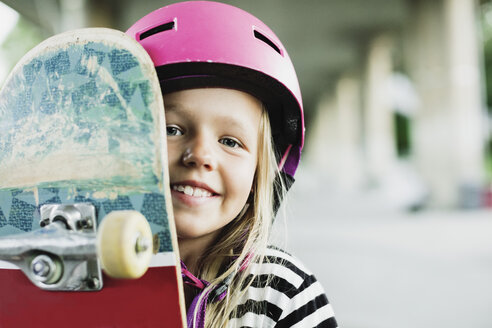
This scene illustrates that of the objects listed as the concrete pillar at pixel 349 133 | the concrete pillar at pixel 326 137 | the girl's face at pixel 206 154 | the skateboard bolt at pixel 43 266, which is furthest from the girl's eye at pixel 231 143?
the concrete pillar at pixel 326 137

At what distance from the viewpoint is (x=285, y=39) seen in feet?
59.6

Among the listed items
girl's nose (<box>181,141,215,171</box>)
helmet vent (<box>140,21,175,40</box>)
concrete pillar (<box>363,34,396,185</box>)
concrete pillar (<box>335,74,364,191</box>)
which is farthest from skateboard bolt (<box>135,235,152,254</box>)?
concrete pillar (<box>335,74,364,191</box>)

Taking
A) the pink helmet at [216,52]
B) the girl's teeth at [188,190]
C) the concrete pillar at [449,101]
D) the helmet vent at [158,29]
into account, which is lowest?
the girl's teeth at [188,190]

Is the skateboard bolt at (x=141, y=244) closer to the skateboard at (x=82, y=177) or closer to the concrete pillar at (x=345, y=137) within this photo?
the skateboard at (x=82, y=177)

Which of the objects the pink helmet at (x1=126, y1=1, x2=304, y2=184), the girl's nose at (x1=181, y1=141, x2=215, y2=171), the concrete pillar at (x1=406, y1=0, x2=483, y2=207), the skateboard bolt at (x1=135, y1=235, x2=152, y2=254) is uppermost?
the concrete pillar at (x1=406, y1=0, x2=483, y2=207)

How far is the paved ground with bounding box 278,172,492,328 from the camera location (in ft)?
10.9

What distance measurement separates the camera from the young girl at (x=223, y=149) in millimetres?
1240

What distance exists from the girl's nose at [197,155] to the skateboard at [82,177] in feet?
0.85

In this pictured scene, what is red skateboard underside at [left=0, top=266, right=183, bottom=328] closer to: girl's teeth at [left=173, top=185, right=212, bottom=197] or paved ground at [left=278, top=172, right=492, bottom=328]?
girl's teeth at [left=173, top=185, right=212, bottom=197]

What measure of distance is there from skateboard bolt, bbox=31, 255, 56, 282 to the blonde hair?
49 cm

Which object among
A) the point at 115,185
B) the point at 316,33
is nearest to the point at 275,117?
the point at 115,185

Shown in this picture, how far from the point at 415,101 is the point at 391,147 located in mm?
8799

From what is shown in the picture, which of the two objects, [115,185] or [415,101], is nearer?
[115,185]

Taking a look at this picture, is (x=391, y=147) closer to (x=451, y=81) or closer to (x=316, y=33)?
(x=316, y=33)
